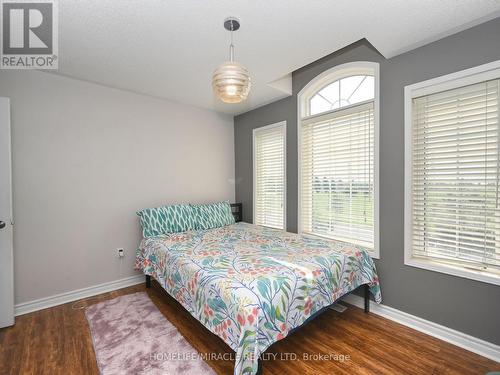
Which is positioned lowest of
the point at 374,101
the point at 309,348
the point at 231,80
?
the point at 309,348

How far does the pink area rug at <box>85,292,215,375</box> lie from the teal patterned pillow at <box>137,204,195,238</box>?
83 centimetres

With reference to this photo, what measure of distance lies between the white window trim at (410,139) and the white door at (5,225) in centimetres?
374

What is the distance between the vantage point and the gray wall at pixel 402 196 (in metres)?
1.81

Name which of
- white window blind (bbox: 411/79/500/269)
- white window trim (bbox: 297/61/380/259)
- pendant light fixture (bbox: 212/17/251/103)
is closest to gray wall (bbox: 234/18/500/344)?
white window trim (bbox: 297/61/380/259)

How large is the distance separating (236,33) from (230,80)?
71cm

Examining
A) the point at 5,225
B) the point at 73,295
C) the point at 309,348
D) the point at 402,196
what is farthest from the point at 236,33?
the point at 73,295

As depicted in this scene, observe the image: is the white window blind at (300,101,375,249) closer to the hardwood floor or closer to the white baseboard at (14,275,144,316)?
the hardwood floor

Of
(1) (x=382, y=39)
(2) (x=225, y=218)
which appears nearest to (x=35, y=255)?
Result: (2) (x=225, y=218)

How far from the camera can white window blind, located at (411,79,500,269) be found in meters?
1.80

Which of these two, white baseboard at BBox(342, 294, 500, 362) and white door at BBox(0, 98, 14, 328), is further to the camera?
white door at BBox(0, 98, 14, 328)

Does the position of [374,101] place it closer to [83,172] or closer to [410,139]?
[410,139]

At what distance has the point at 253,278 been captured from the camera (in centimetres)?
165

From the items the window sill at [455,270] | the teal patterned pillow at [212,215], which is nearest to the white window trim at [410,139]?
the window sill at [455,270]

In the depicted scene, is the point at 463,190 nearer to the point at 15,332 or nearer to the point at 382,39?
the point at 382,39
